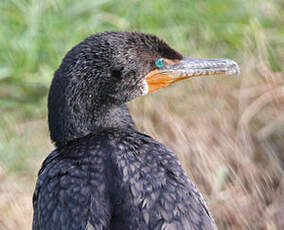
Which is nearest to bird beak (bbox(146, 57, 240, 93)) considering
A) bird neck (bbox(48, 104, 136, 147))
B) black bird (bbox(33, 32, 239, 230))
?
black bird (bbox(33, 32, 239, 230))

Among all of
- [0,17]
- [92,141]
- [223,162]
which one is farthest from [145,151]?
[0,17]

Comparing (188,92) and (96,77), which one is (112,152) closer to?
(96,77)

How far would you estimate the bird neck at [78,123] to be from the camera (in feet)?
9.34

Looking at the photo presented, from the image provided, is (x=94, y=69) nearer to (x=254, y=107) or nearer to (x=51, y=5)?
(x=254, y=107)

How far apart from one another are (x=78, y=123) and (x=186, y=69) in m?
0.59

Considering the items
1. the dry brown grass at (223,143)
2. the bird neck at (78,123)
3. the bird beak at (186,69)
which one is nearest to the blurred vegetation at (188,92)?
the dry brown grass at (223,143)

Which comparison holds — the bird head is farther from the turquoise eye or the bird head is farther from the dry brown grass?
the dry brown grass

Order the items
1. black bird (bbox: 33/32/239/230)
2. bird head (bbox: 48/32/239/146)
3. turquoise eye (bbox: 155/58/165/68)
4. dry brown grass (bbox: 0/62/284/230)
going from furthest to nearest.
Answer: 1. dry brown grass (bbox: 0/62/284/230)
2. turquoise eye (bbox: 155/58/165/68)
3. bird head (bbox: 48/32/239/146)
4. black bird (bbox: 33/32/239/230)

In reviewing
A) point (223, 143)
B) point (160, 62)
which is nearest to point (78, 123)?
point (160, 62)

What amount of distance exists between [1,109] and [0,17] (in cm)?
68

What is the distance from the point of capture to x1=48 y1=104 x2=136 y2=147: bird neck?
2.85 meters

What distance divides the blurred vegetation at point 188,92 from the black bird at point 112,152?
2.75 feet

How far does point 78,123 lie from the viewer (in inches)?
112

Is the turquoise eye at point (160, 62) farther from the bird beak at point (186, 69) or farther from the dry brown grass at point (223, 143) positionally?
the dry brown grass at point (223, 143)
